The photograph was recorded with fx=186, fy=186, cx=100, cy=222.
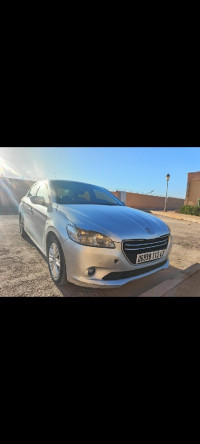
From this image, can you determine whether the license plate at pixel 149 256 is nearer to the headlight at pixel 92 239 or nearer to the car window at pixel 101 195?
the headlight at pixel 92 239

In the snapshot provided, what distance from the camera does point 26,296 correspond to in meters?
2.10

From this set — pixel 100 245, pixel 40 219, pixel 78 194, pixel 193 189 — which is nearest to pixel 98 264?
pixel 100 245

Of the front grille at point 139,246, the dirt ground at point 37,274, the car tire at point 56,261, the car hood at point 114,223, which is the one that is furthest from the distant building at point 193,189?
the car tire at point 56,261

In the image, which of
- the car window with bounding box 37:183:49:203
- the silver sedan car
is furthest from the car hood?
the car window with bounding box 37:183:49:203

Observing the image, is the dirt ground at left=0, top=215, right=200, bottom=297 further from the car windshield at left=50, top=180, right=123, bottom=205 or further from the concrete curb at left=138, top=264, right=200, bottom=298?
the car windshield at left=50, top=180, right=123, bottom=205

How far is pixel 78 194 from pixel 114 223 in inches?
51.1

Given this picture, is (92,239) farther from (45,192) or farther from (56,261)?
(45,192)

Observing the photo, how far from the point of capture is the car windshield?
2.82 m

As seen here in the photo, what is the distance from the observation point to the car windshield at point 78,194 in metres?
2.82

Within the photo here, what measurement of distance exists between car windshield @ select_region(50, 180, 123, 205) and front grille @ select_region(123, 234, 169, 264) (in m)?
1.16
